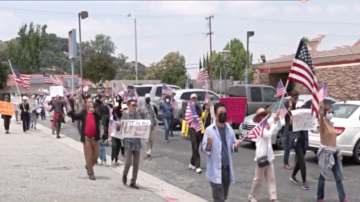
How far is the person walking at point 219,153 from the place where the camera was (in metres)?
7.06

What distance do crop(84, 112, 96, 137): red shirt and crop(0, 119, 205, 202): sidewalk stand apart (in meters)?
0.99

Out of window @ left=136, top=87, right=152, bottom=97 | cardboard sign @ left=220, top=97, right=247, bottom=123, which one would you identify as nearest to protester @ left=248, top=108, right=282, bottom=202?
cardboard sign @ left=220, top=97, right=247, bottom=123

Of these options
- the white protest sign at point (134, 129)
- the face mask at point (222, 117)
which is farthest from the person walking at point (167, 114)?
the face mask at point (222, 117)

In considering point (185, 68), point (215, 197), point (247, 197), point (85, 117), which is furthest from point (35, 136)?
point (185, 68)

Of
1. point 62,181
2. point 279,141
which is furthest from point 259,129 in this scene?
point 279,141

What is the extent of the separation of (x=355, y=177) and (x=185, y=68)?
5908cm

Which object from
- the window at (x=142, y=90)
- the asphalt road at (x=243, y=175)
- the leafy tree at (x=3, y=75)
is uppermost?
the leafy tree at (x=3, y=75)

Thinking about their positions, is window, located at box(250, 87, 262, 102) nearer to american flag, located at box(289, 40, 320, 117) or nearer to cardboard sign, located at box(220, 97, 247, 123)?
cardboard sign, located at box(220, 97, 247, 123)

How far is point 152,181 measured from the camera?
11523 mm

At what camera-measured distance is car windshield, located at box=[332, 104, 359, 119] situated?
1290 cm

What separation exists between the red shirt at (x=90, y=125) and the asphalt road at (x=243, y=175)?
1.89 m

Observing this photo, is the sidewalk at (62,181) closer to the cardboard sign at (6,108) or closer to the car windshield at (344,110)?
the car windshield at (344,110)

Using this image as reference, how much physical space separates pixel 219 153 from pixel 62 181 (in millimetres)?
5037

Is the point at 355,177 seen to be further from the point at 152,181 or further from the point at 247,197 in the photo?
the point at 152,181
